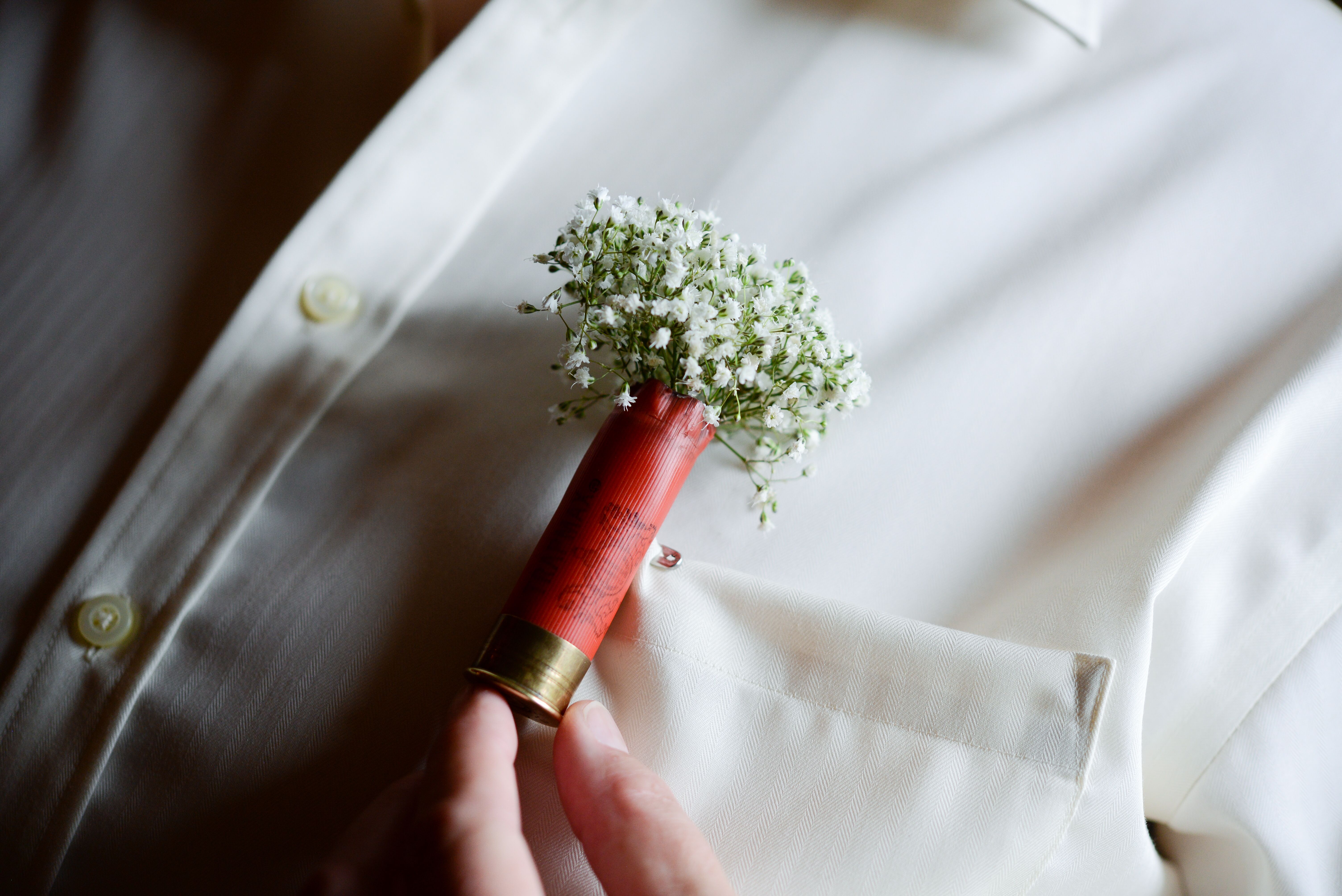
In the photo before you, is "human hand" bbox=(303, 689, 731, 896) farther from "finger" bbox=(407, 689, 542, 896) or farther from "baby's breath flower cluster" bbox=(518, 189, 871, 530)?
"baby's breath flower cluster" bbox=(518, 189, 871, 530)

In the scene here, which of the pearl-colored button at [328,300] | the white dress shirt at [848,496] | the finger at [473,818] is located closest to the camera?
the finger at [473,818]

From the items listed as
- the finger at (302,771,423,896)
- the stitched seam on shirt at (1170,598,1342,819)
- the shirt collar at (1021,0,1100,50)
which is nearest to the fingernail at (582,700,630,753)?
the finger at (302,771,423,896)

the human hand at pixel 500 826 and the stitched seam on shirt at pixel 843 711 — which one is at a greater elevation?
the stitched seam on shirt at pixel 843 711

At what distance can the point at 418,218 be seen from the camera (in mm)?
746

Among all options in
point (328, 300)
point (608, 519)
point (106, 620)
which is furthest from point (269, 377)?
point (608, 519)

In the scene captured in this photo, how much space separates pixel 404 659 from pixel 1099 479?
0.59 m

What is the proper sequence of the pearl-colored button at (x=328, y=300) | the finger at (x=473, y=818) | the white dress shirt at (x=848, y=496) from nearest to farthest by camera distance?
the finger at (x=473, y=818)
the white dress shirt at (x=848, y=496)
the pearl-colored button at (x=328, y=300)

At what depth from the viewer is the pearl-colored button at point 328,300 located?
698 mm

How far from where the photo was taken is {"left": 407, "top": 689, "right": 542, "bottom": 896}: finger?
0.45 m

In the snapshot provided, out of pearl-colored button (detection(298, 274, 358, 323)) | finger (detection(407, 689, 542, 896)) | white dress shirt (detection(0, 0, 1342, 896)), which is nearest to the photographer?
finger (detection(407, 689, 542, 896))

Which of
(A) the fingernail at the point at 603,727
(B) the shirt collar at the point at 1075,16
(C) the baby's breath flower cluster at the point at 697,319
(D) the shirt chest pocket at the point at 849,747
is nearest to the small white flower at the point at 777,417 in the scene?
(C) the baby's breath flower cluster at the point at 697,319

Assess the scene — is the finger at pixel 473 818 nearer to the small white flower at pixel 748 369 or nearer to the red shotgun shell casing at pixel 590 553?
the red shotgun shell casing at pixel 590 553

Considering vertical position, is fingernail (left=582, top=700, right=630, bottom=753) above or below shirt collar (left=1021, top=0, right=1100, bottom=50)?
below

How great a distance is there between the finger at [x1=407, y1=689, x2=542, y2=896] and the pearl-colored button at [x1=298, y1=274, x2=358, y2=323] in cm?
37
